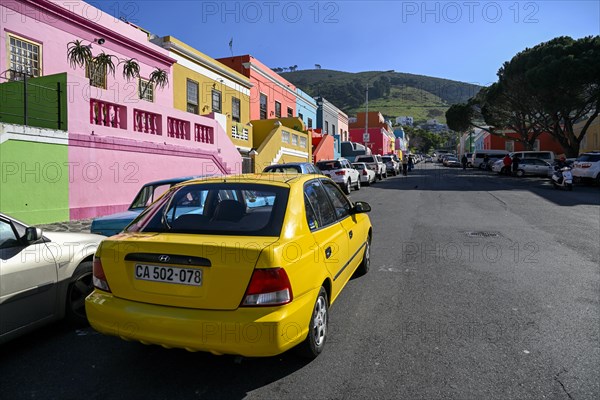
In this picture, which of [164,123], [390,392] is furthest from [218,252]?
[164,123]

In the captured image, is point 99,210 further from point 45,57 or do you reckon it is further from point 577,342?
point 577,342

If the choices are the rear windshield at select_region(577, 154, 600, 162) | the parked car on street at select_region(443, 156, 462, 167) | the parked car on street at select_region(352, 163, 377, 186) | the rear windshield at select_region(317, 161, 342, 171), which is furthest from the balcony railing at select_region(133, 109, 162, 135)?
the parked car on street at select_region(443, 156, 462, 167)

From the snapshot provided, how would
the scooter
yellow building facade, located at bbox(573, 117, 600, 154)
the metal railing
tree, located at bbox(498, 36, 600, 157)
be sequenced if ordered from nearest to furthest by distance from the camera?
the metal railing < the scooter < tree, located at bbox(498, 36, 600, 157) < yellow building facade, located at bbox(573, 117, 600, 154)

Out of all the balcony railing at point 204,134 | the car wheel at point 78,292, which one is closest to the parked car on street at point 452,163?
the balcony railing at point 204,134

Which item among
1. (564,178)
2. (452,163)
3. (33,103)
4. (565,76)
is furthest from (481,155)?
(33,103)

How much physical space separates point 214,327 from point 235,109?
1893cm

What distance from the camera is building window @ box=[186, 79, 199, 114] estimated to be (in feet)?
55.8

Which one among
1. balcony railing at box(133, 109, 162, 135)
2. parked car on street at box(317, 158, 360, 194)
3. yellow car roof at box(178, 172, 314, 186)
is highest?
balcony railing at box(133, 109, 162, 135)

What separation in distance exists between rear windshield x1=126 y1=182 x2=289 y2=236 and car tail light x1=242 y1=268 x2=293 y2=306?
37cm

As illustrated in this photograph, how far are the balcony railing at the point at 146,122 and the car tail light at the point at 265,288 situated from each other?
9738mm

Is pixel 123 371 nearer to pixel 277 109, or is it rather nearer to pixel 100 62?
pixel 100 62

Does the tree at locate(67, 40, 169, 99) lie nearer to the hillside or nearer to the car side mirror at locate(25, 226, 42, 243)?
the car side mirror at locate(25, 226, 42, 243)

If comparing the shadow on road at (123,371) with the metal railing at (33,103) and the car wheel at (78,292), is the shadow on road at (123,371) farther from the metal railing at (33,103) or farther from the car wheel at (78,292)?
the metal railing at (33,103)

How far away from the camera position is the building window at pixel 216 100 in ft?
61.2
